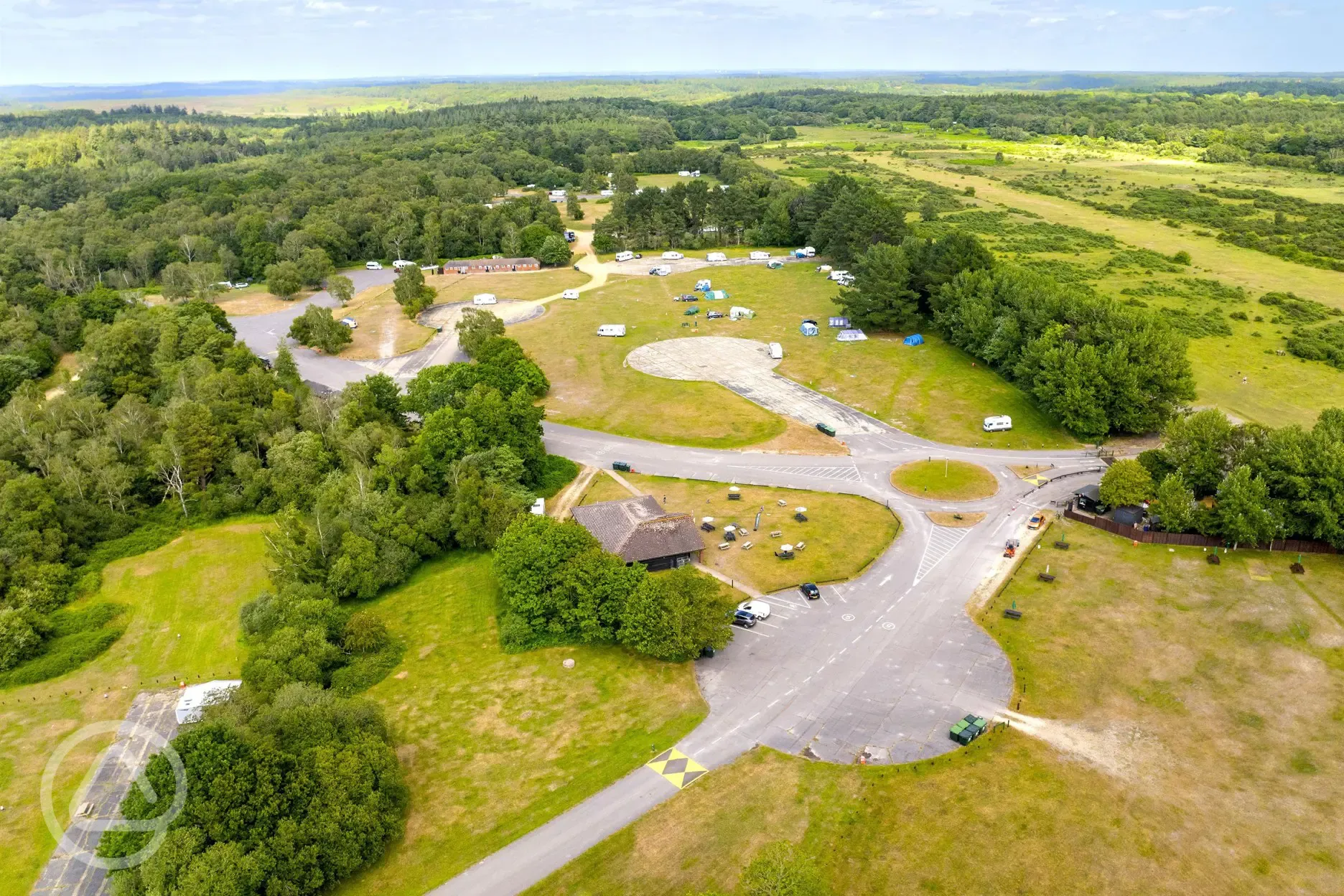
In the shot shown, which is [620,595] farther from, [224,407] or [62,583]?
[224,407]

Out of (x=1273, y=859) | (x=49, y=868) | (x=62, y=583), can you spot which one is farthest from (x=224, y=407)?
(x=1273, y=859)

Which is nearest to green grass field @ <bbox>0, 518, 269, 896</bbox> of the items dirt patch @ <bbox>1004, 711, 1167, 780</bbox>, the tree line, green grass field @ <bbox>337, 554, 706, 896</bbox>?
green grass field @ <bbox>337, 554, 706, 896</bbox>

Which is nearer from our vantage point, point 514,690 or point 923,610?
point 514,690

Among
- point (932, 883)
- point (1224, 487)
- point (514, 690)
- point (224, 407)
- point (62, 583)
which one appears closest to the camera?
point (932, 883)

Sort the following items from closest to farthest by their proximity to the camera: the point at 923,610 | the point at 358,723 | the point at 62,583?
the point at 358,723 → the point at 923,610 → the point at 62,583

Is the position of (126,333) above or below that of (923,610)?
above

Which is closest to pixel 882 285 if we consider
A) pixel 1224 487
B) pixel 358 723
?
pixel 1224 487

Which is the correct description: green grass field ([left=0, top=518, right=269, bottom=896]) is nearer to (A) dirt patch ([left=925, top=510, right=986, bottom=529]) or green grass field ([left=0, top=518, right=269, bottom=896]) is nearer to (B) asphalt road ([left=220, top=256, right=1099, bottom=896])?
(B) asphalt road ([left=220, top=256, right=1099, bottom=896])

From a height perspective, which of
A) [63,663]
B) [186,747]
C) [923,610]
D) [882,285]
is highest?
[882,285]
